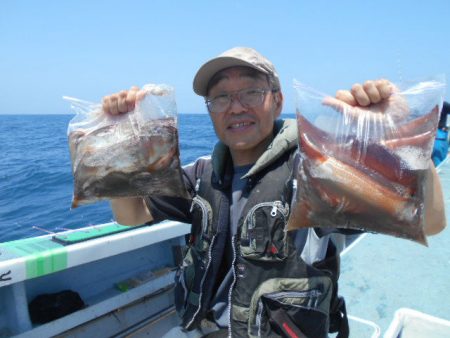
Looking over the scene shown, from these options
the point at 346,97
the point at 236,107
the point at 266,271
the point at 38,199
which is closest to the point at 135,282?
the point at 266,271

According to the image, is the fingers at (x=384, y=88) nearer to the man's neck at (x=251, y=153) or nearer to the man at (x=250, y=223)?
the man at (x=250, y=223)

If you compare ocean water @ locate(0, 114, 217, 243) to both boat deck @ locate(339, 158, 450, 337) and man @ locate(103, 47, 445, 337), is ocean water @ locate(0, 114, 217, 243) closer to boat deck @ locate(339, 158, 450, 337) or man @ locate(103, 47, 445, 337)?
boat deck @ locate(339, 158, 450, 337)

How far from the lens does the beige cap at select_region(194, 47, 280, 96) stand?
2.12 m

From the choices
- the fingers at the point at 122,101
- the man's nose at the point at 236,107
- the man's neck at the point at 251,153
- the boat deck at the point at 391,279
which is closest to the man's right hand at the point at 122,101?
the fingers at the point at 122,101

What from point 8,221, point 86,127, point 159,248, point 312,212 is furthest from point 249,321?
point 8,221

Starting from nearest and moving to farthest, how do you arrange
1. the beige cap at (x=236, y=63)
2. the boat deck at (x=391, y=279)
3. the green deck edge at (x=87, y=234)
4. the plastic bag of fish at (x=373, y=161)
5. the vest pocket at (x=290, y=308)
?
the plastic bag of fish at (x=373, y=161) < the vest pocket at (x=290, y=308) < the beige cap at (x=236, y=63) < the boat deck at (x=391, y=279) < the green deck edge at (x=87, y=234)

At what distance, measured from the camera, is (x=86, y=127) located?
2.21m

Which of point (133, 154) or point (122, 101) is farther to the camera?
point (122, 101)

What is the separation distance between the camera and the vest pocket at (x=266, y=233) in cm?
201

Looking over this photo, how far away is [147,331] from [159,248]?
0.99 meters

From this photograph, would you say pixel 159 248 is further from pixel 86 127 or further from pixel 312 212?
pixel 312 212

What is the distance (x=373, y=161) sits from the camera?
5.28ft

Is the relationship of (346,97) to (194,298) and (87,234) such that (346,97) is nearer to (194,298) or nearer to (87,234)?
(194,298)

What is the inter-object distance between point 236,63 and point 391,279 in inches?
126
